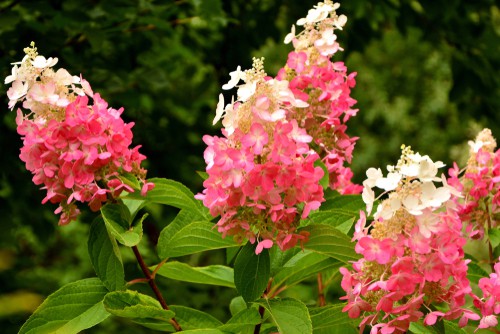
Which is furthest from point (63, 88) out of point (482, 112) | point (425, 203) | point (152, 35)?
point (482, 112)

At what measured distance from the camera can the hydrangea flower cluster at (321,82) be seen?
1828 mm

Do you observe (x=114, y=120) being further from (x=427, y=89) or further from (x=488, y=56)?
(x=427, y=89)

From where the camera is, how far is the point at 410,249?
1.34 m

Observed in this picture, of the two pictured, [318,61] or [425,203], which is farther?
[318,61]

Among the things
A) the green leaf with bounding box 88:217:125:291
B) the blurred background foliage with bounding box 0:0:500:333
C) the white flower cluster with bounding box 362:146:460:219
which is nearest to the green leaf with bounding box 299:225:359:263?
the white flower cluster with bounding box 362:146:460:219

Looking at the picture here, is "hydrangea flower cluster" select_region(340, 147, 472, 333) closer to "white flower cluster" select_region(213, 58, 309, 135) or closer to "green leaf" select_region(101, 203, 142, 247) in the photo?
"white flower cluster" select_region(213, 58, 309, 135)

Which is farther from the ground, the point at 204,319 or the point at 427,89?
the point at 427,89

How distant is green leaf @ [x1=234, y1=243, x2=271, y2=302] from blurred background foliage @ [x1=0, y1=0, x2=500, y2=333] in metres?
1.66

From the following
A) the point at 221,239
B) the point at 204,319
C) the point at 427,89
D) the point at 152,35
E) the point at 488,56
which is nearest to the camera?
the point at 221,239

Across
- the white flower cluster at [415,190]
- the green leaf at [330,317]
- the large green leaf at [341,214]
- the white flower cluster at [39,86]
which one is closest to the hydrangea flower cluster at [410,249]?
the white flower cluster at [415,190]

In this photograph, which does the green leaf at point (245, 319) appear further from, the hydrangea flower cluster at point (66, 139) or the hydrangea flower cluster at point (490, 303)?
the hydrangea flower cluster at point (490, 303)

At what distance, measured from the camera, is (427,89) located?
26.5 feet

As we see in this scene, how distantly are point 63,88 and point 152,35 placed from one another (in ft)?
7.30

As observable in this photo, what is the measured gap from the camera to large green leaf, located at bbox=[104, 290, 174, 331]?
1463 millimetres
